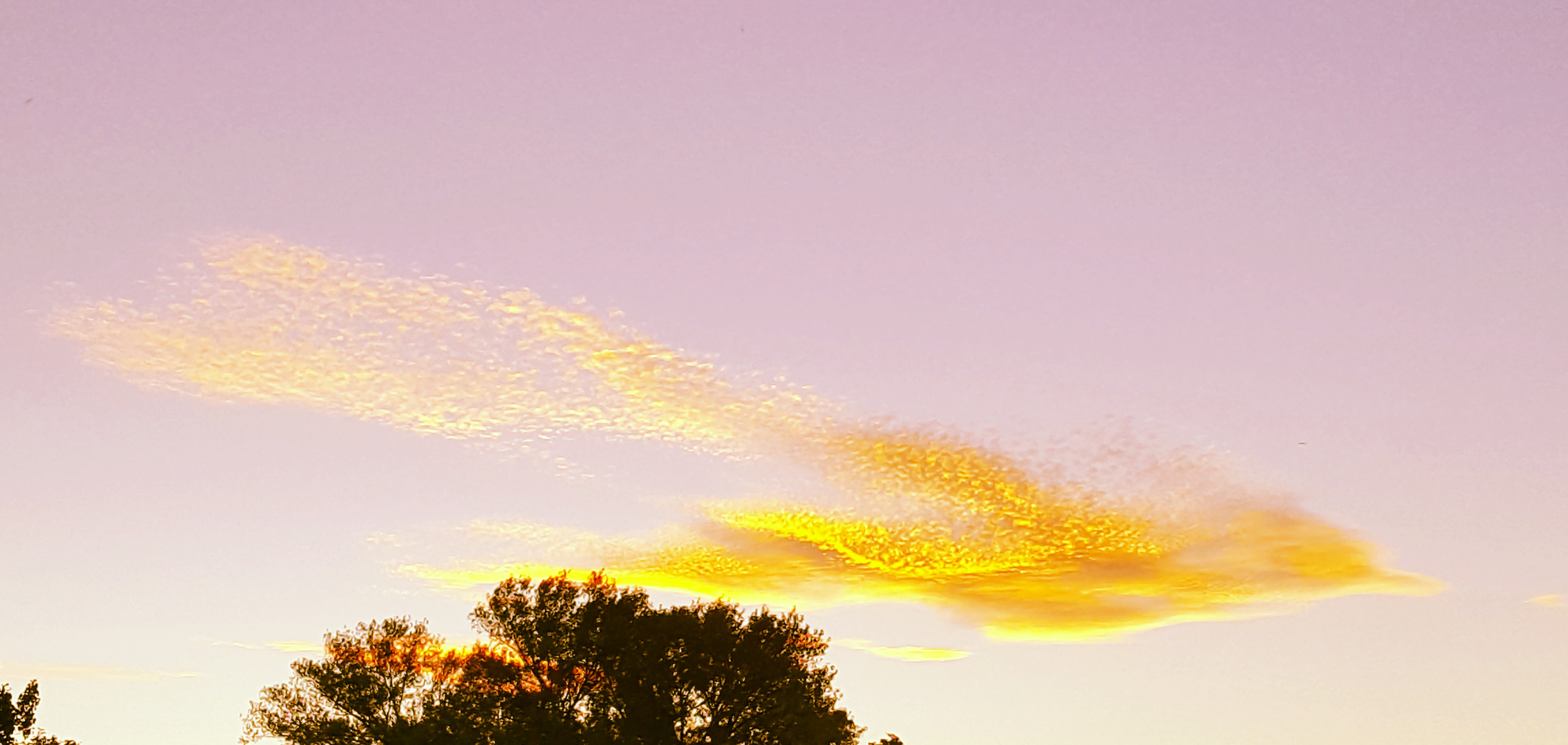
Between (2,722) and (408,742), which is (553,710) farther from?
(2,722)

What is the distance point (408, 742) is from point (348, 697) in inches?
300

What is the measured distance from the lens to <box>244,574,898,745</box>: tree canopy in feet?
288

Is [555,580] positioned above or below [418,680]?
above

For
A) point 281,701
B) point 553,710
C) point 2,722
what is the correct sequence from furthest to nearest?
1. point 281,701
2. point 553,710
3. point 2,722

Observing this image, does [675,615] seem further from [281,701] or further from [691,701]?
[281,701]

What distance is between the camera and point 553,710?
87625 millimetres

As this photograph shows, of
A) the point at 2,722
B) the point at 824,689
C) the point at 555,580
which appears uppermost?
the point at 555,580

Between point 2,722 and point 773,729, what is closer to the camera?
point 2,722

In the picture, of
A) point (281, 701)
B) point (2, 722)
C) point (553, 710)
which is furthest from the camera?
point (281, 701)

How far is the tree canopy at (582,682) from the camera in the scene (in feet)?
288

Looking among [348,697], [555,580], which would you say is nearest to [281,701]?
[348,697]

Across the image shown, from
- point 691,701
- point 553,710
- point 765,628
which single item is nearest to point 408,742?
point 553,710

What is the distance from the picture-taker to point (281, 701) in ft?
307

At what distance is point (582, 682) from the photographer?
9025 cm
